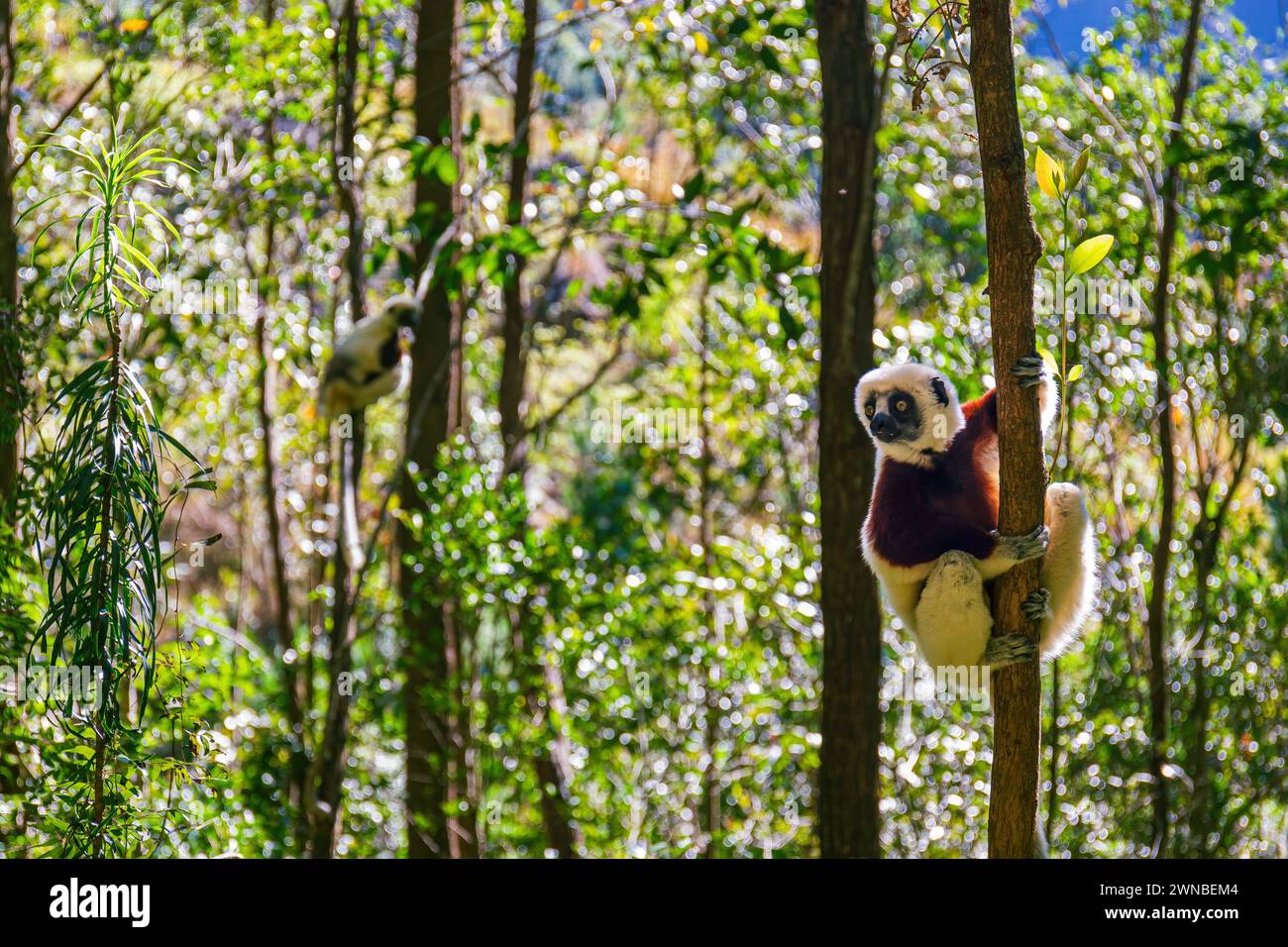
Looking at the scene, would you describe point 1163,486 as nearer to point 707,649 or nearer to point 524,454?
point 707,649

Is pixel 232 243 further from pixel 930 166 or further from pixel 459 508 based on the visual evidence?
pixel 930 166

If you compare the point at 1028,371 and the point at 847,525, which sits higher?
the point at 1028,371

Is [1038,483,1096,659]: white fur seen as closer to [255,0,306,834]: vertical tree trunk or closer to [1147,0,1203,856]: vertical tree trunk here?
[1147,0,1203,856]: vertical tree trunk

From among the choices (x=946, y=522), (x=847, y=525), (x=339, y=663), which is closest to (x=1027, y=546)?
(x=946, y=522)

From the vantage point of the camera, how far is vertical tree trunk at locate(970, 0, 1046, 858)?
2.12m

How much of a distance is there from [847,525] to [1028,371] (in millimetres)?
1418

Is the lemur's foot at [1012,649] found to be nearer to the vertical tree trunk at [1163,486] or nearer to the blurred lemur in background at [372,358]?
the vertical tree trunk at [1163,486]

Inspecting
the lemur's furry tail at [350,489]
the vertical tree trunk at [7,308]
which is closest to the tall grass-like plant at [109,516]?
the vertical tree trunk at [7,308]

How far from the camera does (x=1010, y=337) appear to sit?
2143mm

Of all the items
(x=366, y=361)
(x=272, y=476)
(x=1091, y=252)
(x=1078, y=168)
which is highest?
(x=366, y=361)

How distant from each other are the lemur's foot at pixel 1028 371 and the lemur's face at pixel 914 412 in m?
0.81

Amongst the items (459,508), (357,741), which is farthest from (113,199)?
(357,741)

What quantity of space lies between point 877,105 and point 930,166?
2.20 m

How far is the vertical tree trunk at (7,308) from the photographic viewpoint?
3.14 metres
